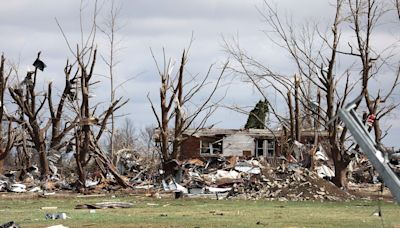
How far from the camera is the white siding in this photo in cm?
6975

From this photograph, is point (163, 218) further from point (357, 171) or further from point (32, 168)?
point (357, 171)

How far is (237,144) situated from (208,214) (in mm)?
48880

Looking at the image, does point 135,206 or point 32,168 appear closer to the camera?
point 135,206

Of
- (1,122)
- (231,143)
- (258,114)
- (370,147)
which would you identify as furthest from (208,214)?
(231,143)

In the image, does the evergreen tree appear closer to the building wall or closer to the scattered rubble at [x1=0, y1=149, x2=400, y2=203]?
the building wall

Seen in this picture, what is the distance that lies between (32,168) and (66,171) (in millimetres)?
2199

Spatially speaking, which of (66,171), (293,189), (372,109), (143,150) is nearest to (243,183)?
(293,189)

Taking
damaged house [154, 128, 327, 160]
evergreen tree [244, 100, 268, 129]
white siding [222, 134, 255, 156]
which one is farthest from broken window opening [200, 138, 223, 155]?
evergreen tree [244, 100, 268, 129]

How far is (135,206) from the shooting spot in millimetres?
24969

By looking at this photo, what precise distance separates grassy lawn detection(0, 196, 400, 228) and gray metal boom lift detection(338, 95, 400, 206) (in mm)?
10879

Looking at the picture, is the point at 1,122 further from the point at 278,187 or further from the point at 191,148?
the point at 191,148

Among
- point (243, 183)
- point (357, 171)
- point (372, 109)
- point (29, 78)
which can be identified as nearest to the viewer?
point (243, 183)

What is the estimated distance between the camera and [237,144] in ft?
230

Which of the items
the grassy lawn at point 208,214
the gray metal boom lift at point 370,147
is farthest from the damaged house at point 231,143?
the gray metal boom lift at point 370,147
